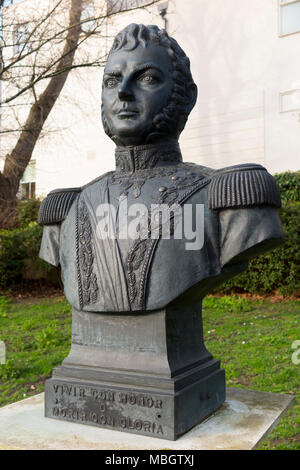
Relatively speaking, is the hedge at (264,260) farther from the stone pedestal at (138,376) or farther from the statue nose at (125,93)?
the statue nose at (125,93)

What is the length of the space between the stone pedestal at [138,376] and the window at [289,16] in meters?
9.07

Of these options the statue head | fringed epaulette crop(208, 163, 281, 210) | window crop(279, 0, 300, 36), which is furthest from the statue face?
window crop(279, 0, 300, 36)

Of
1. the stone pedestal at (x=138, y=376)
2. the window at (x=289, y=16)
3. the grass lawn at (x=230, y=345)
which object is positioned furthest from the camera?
the window at (x=289, y=16)

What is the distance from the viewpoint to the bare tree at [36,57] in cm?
757

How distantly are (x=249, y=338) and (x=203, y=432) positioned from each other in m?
3.64

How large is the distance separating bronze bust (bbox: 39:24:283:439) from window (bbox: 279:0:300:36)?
335 inches

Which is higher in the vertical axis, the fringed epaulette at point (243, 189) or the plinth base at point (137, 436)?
the fringed epaulette at point (243, 189)

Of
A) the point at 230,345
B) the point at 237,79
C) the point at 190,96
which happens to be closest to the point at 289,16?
the point at 237,79

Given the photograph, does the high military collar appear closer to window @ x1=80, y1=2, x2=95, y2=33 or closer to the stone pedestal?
the stone pedestal

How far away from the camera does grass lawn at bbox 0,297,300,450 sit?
14.0ft

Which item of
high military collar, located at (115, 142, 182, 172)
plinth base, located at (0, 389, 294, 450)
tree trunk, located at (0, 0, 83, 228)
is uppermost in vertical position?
tree trunk, located at (0, 0, 83, 228)

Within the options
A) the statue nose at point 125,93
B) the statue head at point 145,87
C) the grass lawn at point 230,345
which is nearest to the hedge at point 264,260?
the grass lawn at point 230,345

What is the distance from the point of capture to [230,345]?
Result: 5.42 m

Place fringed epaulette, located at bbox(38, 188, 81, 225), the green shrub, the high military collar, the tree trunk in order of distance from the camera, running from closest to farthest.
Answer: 1. the high military collar
2. fringed epaulette, located at bbox(38, 188, 81, 225)
3. the green shrub
4. the tree trunk
